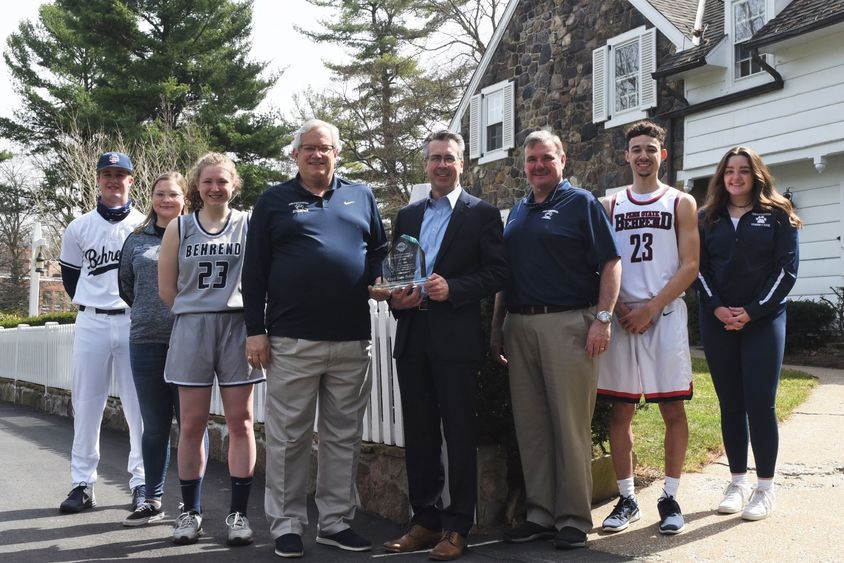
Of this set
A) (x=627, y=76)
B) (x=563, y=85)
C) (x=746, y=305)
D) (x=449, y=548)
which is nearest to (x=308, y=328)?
(x=449, y=548)

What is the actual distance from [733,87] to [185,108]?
2108 centimetres

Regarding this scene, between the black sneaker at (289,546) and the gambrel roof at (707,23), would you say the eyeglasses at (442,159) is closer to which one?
the black sneaker at (289,546)

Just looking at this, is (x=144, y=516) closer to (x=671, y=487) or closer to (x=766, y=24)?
(x=671, y=487)

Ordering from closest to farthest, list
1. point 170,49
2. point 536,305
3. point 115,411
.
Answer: point 536,305
point 115,411
point 170,49

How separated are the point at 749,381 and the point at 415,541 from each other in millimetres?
2097

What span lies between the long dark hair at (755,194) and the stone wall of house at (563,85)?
988cm

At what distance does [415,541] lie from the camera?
4500 millimetres

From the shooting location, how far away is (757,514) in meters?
4.55

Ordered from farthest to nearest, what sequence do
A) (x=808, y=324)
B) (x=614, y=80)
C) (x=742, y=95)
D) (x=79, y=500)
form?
(x=614, y=80)
(x=742, y=95)
(x=808, y=324)
(x=79, y=500)

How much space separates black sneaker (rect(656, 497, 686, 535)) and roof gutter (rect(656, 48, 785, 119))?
10.3 m

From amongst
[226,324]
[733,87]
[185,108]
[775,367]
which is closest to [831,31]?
[733,87]

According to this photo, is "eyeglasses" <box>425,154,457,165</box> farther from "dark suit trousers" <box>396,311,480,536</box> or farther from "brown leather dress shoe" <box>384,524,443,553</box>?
"brown leather dress shoe" <box>384,524,443,553</box>

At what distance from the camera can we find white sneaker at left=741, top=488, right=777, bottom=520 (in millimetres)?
4551

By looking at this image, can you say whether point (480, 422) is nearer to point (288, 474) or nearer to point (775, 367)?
point (288, 474)
